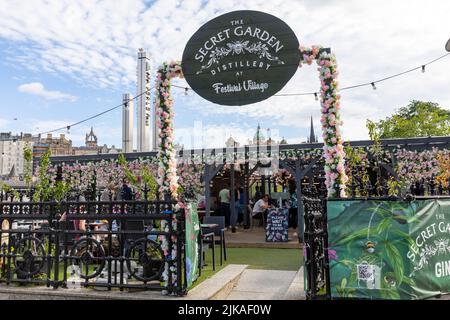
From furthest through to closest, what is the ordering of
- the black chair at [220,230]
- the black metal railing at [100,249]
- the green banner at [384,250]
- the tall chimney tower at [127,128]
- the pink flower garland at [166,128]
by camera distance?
the tall chimney tower at [127,128], the black chair at [220,230], the pink flower garland at [166,128], the black metal railing at [100,249], the green banner at [384,250]

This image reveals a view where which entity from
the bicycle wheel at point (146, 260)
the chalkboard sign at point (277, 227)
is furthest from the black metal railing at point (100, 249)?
the chalkboard sign at point (277, 227)

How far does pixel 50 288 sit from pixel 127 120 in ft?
61.3

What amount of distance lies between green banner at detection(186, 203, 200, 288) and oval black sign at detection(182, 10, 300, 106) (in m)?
2.26

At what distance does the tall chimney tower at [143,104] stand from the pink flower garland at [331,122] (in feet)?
54.2

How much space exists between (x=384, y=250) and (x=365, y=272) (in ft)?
1.05

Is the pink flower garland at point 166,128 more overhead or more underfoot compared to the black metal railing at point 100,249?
more overhead

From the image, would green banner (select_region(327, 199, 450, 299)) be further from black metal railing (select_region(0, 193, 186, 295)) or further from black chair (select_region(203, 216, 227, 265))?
black chair (select_region(203, 216, 227, 265))

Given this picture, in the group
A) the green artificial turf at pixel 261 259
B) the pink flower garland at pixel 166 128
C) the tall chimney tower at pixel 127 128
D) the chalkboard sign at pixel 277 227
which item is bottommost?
the green artificial turf at pixel 261 259

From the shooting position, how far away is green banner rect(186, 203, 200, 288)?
4422 millimetres

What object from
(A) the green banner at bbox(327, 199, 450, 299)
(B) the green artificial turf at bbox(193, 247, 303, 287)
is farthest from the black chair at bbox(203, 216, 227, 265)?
(A) the green banner at bbox(327, 199, 450, 299)

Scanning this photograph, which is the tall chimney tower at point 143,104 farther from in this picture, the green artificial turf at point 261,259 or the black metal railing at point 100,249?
the black metal railing at point 100,249

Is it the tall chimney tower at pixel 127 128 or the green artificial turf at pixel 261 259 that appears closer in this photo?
the green artificial turf at pixel 261 259

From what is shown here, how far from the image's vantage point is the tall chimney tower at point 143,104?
21688 millimetres
